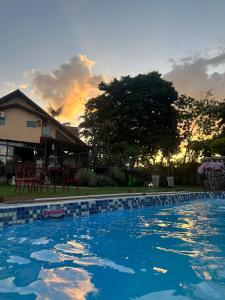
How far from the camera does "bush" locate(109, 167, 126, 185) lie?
52.4 feet

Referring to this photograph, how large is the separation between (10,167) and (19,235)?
1210 cm

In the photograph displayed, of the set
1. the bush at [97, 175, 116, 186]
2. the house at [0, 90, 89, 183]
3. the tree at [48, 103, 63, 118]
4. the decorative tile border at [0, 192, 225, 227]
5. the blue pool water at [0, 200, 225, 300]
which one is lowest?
the blue pool water at [0, 200, 225, 300]

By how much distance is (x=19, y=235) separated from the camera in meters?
5.08

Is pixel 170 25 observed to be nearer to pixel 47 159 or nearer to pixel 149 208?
pixel 149 208

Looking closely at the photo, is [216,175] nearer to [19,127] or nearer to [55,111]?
[19,127]

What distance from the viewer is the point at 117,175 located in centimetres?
1600

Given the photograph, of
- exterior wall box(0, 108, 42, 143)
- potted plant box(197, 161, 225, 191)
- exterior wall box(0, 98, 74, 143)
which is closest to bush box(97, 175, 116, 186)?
potted plant box(197, 161, 225, 191)

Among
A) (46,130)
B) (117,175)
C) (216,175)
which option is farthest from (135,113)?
(216,175)

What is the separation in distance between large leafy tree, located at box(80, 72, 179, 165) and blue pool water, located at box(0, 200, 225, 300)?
20.8 metres

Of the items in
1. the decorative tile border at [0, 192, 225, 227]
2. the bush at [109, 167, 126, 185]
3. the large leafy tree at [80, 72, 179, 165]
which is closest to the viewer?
the decorative tile border at [0, 192, 225, 227]

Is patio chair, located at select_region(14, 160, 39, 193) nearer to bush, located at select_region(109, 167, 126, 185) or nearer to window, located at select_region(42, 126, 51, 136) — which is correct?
bush, located at select_region(109, 167, 126, 185)

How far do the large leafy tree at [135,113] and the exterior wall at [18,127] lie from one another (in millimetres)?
6378

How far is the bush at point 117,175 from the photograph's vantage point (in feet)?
52.4

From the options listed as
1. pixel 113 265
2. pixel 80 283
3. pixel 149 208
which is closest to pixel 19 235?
pixel 113 265
